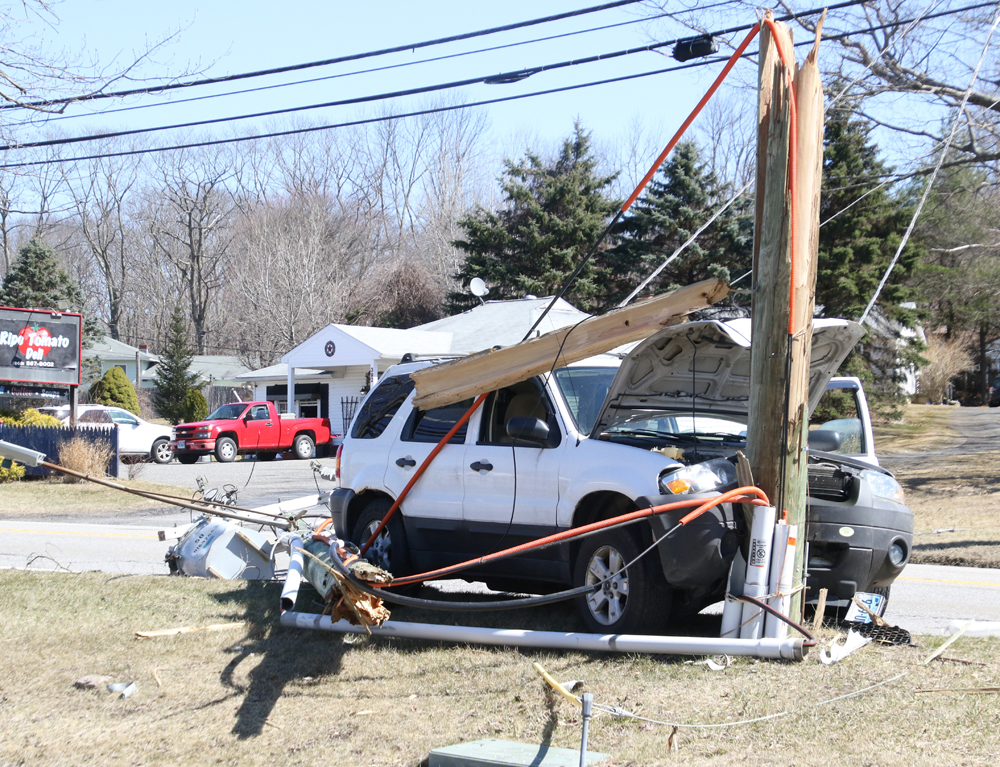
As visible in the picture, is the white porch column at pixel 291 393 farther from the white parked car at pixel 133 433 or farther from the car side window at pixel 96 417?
the car side window at pixel 96 417

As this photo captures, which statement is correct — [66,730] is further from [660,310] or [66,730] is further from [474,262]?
[474,262]

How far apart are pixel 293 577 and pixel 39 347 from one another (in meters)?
23.0

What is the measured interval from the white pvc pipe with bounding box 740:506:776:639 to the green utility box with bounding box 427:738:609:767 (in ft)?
4.67

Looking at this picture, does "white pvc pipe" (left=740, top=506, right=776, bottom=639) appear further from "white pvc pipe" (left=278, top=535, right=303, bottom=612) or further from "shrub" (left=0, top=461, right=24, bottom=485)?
"shrub" (left=0, top=461, right=24, bottom=485)

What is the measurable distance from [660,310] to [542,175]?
1620 inches

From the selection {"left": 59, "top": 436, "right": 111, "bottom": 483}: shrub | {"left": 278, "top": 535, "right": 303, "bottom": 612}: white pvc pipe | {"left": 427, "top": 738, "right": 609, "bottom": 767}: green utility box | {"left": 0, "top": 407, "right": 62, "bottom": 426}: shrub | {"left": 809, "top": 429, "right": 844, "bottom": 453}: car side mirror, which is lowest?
{"left": 427, "top": 738, "right": 609, "bottom": 767}: green utility box

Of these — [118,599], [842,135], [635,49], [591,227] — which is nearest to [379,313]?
[591,227]

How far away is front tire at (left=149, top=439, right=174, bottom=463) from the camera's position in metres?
30.1

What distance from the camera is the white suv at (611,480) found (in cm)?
591

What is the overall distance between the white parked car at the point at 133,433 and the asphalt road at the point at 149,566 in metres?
13.4

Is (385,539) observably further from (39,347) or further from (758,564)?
(39,347)

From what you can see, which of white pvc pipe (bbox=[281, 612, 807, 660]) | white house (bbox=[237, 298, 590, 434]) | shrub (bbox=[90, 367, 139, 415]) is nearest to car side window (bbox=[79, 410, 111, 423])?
white house (bbox=[237, 298, 590, 434])

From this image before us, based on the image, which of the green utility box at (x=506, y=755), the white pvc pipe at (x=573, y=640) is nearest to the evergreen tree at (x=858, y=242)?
the white pvc pipe at (x=573, y=640)

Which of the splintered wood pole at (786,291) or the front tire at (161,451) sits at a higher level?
the splintered wood pole at (786,291)
